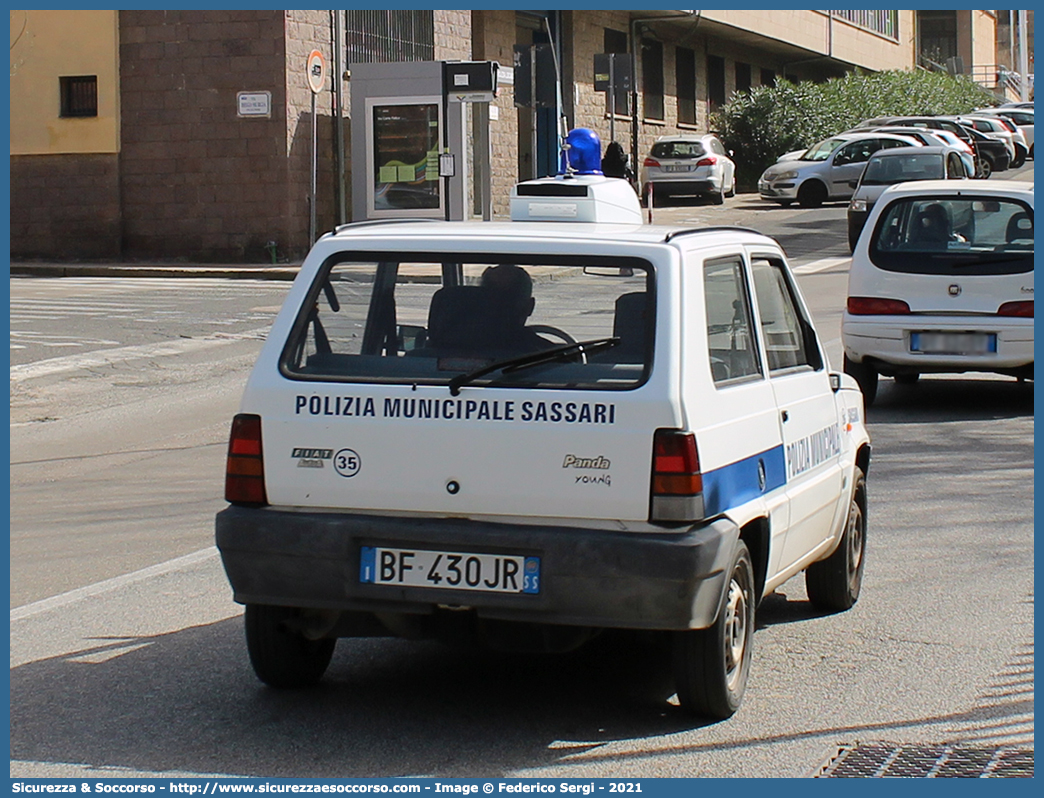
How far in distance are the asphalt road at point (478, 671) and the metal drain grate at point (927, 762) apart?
0.06m

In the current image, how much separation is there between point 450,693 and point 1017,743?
178cm

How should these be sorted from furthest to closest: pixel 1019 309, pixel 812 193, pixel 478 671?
pixel 812 193 → pixel 1019 309 → pixel 478 671

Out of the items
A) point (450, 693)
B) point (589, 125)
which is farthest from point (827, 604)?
point (589, 125)

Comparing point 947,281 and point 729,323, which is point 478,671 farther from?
point 947,281

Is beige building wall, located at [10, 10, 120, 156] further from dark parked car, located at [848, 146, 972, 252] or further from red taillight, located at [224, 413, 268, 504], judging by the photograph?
red taillight, located at [224, 413, 268, 504]

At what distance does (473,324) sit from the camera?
16.2ft

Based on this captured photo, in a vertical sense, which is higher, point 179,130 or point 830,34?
point 830,34

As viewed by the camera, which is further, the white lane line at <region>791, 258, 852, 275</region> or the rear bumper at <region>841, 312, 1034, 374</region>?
the white lane line at <region>791, 258, 852, 275</region>

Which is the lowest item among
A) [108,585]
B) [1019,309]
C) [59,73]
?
[108,585]

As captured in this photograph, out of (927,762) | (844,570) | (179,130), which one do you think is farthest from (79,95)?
(927,762)

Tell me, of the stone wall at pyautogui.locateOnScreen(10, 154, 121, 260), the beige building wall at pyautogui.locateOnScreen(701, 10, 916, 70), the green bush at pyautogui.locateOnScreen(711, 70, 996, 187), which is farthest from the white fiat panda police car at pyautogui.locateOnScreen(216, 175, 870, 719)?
the green bush at pyautogui.locateOnScreen(711, 70, 996, 187)

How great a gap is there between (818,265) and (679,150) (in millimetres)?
12840

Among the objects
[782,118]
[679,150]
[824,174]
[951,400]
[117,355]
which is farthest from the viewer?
[782,118]

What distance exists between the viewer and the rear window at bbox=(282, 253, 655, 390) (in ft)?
15.5
